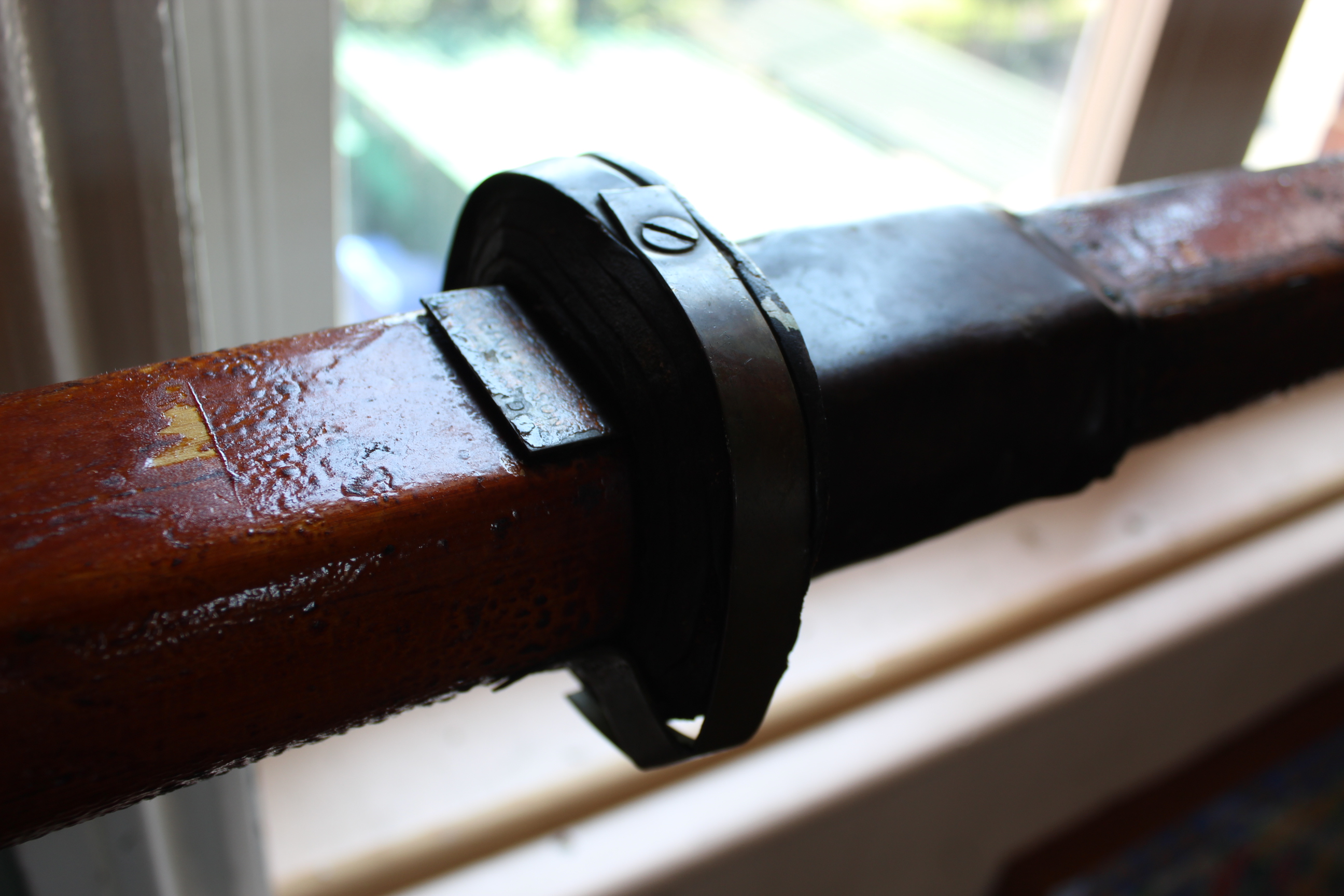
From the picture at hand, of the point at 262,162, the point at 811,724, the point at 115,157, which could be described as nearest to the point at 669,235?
the point at 115,157

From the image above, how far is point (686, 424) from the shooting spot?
22 centimetres

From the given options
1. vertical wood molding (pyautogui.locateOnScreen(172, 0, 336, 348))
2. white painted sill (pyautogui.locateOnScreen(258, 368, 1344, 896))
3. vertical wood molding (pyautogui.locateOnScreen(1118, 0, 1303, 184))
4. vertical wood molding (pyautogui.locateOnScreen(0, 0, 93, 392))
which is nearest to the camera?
vertical wood molding (pyautogui.locateOnScreen(0, 0, 93, 392))

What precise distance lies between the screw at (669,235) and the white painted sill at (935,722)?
53cm

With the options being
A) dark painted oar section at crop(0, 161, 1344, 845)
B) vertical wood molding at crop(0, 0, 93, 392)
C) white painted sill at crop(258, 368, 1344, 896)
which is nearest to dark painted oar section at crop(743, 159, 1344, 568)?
dark painted oar section at crop(0, 161, 1344, 845)

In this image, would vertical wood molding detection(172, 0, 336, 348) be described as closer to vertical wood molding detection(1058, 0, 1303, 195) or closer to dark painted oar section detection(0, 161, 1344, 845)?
dark painted oar section detection(0, 161, 1344, 845)

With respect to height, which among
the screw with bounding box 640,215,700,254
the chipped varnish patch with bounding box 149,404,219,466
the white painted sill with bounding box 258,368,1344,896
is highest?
the screw with bounding box 640,215,700,254

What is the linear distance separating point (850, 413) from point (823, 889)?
66cm

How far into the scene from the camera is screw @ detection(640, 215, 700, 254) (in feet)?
0.79

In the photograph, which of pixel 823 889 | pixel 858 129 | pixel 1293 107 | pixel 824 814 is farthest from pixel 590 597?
pixel 1293 107

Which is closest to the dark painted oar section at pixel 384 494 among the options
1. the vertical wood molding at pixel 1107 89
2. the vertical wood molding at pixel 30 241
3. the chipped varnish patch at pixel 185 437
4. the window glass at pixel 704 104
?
the chipped varnish patch at pixel 185 437

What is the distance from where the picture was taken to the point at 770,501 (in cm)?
22

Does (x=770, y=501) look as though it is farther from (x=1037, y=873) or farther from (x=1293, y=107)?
(x=1293, y=107)

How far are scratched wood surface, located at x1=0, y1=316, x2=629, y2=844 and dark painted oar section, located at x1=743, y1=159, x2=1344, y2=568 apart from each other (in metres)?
0.09

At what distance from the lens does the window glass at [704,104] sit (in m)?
0.74
